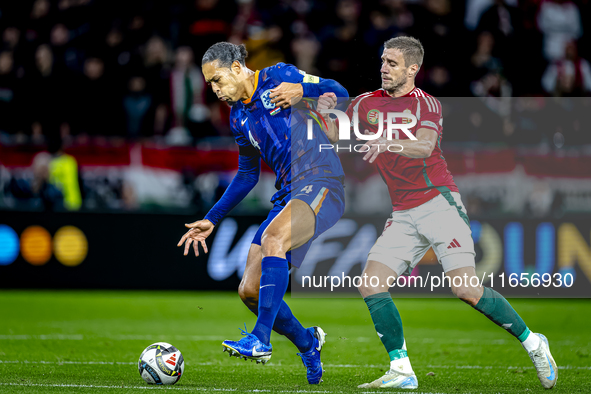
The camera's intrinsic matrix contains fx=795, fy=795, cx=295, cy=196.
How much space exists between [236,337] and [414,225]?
3356mm

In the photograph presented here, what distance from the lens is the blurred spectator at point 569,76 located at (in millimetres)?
11633

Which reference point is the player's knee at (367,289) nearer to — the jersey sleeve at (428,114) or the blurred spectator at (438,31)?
the jersey sleeve at (428,114)

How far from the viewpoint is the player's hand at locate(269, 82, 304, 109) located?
4891mm

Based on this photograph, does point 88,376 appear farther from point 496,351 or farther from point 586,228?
point 586,228

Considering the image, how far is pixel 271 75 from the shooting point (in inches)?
207

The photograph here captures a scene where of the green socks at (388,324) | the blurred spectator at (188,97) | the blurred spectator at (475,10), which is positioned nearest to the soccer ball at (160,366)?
the green socks at (388,324)

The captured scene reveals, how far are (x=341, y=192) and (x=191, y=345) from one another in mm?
2867

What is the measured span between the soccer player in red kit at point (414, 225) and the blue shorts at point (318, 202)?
1.17 feet

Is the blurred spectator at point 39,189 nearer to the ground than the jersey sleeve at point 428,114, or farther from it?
nearer to the ground

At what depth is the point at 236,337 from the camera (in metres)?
7.99

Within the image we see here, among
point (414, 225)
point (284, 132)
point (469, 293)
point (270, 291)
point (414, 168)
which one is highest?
point (284, 132)

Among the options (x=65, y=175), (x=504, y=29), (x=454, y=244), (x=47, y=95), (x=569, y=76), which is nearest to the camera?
(x=454, y=244)

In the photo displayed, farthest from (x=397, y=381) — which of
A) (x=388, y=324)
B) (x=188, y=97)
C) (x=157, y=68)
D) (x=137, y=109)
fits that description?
(x=157, y=68)

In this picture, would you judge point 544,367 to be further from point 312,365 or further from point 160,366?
point 160,366
